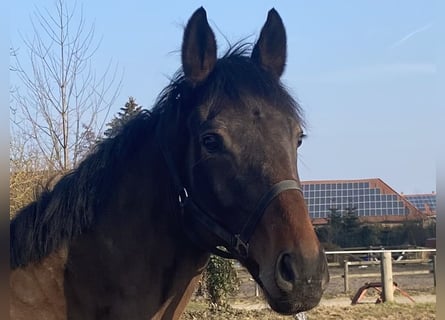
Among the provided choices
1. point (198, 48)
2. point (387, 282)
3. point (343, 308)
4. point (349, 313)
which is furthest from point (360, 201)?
point (198, 48)

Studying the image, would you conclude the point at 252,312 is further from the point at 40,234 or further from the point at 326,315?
the point at 40,234

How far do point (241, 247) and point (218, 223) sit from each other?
0.18 m

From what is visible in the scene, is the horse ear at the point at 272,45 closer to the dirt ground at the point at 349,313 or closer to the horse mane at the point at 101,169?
the horse mane at the point at 101,169

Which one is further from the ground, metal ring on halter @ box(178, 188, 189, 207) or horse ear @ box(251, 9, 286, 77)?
horse ear @ box(251, 9, 286, 77)

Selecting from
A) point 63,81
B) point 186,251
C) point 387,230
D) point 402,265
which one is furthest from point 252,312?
point 387,230

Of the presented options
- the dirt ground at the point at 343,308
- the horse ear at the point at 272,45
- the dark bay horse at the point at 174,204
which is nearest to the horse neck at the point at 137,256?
the dark bay horse at the point at 174,204

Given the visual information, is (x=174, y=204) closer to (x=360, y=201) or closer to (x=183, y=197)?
(x=183, y=197)

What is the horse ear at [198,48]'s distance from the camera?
2773mm

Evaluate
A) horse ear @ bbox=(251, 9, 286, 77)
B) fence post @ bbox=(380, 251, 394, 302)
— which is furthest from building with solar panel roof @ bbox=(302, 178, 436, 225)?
horse ear @ bbox=(251, 9, 286, 77)

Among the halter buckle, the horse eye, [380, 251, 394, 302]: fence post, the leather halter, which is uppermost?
the horse eye

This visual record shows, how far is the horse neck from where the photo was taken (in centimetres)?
260

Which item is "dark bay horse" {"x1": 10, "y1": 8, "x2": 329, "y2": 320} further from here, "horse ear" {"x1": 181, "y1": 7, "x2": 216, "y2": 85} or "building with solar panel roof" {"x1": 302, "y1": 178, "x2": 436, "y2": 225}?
"building with solar panel roof" {"x1": 302, "y1": 178, "x2": 436, "y2": 225}

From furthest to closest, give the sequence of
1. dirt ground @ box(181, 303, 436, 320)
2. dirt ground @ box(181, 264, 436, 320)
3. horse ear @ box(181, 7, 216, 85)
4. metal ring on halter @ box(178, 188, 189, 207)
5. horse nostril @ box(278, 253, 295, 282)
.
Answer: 1. dirt ground @ box(181, 264, 436, 320)
2. dirt ground @ box(181, 303, 436, 320)
3. horse ear @ box(181, 7, 216, 85)
4. metal ring on halter @ box(178, 188, 189, 207)
5. horse nostril @ box(278, 253, 295, 282)

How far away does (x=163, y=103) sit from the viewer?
2.99 m
